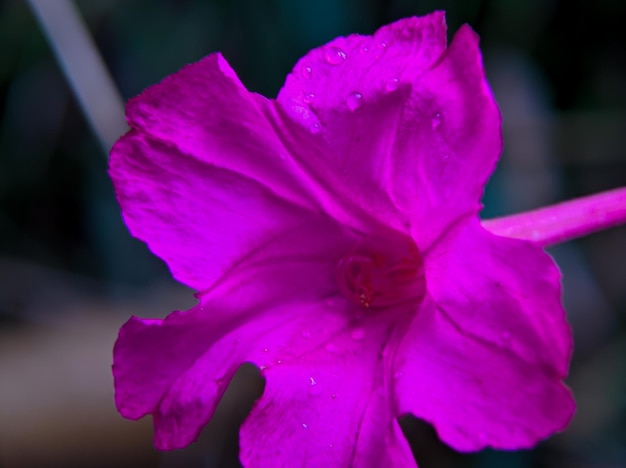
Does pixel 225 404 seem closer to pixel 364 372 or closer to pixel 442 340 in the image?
pixel 364 372

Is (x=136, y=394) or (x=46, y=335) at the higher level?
(x=136, y=394)

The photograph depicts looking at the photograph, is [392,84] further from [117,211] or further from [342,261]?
[117,211]

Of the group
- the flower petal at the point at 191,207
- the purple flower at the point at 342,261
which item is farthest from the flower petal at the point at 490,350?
the flower petal at the point at 191,207

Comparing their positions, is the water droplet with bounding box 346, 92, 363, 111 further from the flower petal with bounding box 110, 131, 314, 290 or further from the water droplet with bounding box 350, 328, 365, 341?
the water droplet with bounding box 350, 328, 365, 341

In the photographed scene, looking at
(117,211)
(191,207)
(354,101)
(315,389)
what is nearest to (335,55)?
(354,101)

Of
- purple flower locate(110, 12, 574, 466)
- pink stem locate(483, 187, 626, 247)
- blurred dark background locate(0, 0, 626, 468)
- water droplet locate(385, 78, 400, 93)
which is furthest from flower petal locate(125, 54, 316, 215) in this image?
blurred dark background locate(0, 0, 626, 468)

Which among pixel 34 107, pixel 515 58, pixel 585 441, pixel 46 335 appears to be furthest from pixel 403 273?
pixel 34 107

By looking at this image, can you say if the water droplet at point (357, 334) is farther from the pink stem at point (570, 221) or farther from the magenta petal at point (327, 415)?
the pink stem at point (570, 221)
